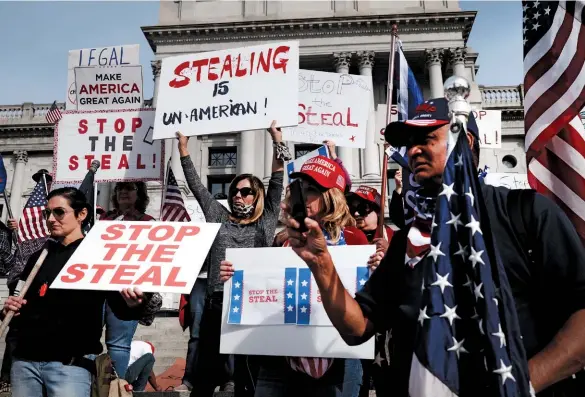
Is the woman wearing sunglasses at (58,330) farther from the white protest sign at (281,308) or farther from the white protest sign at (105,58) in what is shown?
the white protest sign at (105,58)

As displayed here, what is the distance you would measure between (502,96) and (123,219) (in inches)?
1282

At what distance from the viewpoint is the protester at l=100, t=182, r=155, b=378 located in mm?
5363

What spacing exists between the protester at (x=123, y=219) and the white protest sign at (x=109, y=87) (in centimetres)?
271

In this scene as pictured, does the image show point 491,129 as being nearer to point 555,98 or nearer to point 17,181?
point 555,98

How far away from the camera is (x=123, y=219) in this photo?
5.99m

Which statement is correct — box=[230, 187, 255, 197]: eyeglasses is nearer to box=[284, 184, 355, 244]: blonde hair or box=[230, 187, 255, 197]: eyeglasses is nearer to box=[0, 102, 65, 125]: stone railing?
box=[284, 184, 355, 244]: blonde hair

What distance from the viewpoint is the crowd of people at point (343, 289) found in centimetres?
186

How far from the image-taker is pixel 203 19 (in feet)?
110

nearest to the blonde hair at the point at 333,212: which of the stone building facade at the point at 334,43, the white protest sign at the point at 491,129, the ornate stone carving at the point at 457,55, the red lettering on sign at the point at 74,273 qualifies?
the red lettering on sign at the point at 74,273

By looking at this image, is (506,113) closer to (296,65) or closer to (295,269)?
(296,65)

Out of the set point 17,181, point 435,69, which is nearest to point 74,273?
point 435,69

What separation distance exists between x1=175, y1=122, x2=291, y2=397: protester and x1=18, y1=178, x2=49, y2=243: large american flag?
548 cm

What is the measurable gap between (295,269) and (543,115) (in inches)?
71.7

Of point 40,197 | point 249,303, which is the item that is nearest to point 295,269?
point 249,303
